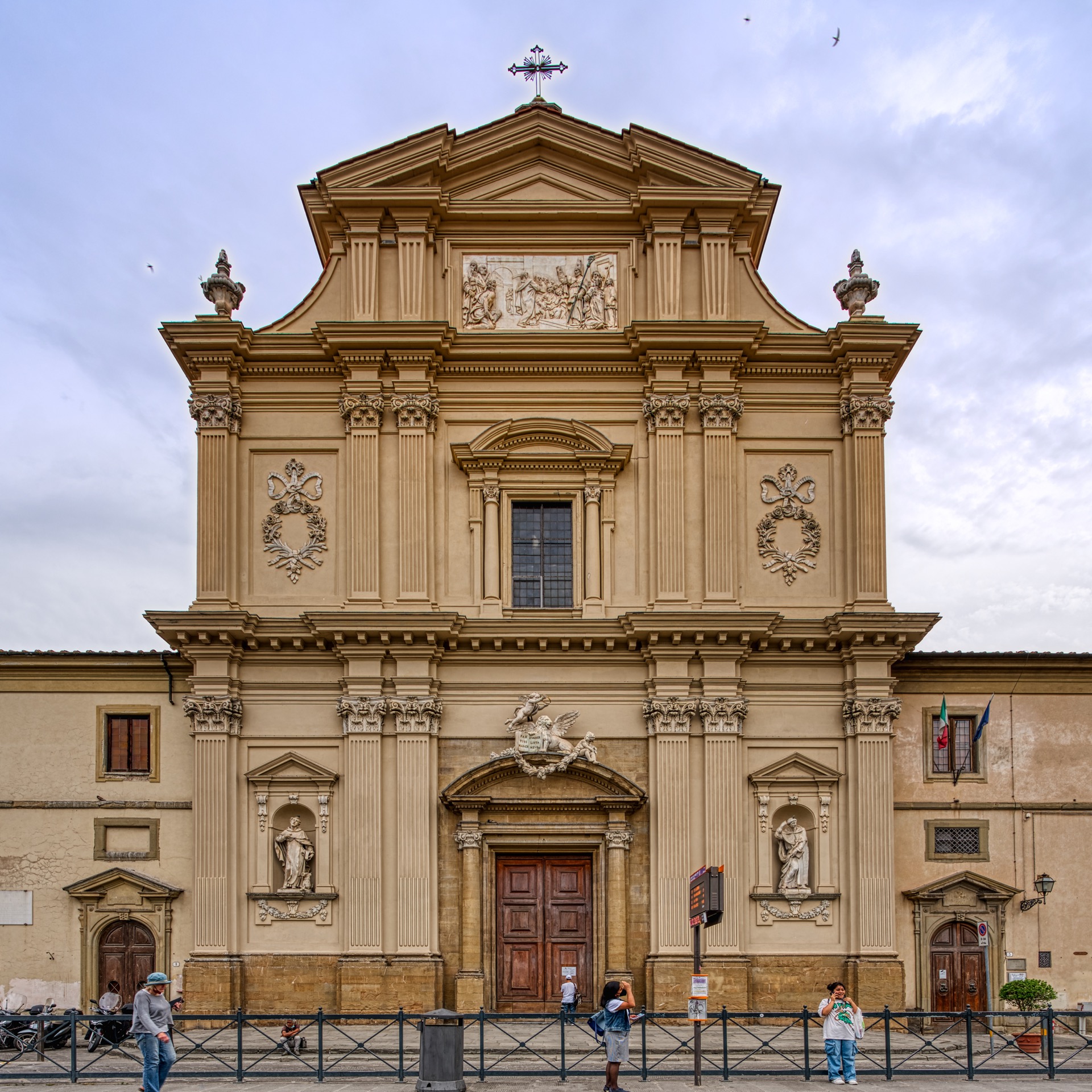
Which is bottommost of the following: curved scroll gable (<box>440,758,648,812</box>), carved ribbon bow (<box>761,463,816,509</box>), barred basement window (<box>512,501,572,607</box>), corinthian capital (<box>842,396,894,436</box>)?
curved scroll gable (<box>440,758,648,812</box>)

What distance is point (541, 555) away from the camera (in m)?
30.1

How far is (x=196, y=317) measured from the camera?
98.2 ft

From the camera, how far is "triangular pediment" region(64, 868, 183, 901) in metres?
28.7

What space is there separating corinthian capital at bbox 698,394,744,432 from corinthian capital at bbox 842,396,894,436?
2458 millimetres

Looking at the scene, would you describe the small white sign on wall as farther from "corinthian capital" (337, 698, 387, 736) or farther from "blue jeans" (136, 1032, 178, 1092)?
"blue jeans" (136, 1032, 178, 1092)

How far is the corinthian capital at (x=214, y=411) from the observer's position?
29.7m

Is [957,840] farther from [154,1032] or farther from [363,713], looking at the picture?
[154,1032]

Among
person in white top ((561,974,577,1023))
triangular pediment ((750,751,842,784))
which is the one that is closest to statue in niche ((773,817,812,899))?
triangular pediment ((750,751,842,784))

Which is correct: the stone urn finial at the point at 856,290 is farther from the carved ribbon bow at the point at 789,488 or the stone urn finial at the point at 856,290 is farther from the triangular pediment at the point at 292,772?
the triangular pediment at the point at 292,772

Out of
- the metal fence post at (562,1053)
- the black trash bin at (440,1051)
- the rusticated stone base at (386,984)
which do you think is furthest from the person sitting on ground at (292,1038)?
the metal fence post at (562,1053)

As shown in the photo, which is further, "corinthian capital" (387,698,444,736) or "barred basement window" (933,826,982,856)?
"barred basement window" (933,826,982,856)

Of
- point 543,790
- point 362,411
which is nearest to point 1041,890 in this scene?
point 543,790

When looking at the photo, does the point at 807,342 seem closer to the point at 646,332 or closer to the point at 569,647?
the point at 646,332

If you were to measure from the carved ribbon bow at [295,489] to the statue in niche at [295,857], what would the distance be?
684cm
